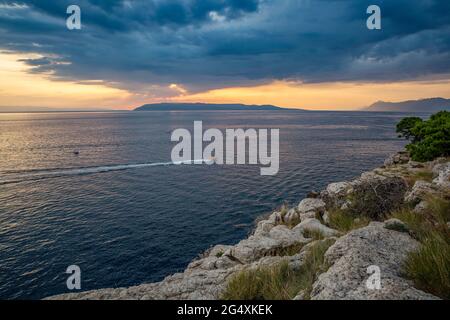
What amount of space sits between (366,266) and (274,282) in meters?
2.23

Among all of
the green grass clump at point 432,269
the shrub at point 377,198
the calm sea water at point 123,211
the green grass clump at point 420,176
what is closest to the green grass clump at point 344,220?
the shrub at point 377,198

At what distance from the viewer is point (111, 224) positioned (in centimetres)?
3080

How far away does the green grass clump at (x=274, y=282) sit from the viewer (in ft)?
22.2

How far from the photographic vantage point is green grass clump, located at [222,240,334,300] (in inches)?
267

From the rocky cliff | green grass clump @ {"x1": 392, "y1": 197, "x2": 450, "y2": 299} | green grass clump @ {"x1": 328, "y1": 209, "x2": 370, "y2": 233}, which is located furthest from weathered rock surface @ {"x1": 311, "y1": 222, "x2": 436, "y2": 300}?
green grass clump @ {"x1": 328, "y1": 209, "x2": 370, "y2": 233}

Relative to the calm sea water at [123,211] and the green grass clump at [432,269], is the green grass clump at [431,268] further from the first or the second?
the calm sea water at [123,211]

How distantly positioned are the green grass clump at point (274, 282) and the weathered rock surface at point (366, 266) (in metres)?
0.62

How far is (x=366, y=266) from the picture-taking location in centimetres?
664

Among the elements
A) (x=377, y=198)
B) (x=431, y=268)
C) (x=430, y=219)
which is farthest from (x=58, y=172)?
(x=431, y=268)

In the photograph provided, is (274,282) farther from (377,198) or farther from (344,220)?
(377,198)

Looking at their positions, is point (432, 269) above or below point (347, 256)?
above
